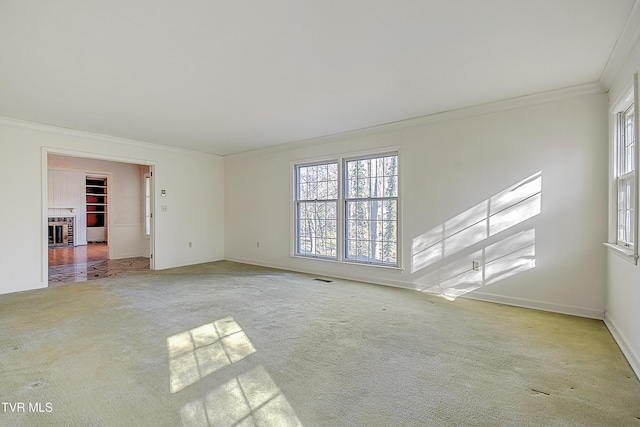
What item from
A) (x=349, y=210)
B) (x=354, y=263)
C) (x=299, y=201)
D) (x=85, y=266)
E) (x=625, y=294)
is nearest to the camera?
(x=625, y=294)

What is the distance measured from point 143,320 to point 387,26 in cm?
354

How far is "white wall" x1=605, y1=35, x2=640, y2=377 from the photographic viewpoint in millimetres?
2373

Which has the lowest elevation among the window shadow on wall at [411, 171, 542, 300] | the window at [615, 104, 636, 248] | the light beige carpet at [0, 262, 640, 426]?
the light beige carpet at [0, 262, 640, 426]

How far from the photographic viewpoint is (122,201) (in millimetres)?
7996

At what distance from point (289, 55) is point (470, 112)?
2647 millimetres

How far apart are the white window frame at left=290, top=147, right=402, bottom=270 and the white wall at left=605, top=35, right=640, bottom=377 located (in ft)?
7.72

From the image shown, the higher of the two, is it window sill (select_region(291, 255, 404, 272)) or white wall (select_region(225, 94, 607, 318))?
white wall (select_region(225, 94, 607, 318))

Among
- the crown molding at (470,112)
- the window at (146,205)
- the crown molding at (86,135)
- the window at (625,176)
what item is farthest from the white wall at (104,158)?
the window at (625,176)

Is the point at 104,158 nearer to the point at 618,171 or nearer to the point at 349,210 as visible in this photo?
the point at 349,210

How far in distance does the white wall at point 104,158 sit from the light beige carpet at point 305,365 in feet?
3.13

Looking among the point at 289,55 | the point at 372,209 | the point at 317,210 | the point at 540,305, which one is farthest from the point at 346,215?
the point at 289,55

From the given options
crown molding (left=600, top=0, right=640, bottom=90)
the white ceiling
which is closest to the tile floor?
the white ceiling

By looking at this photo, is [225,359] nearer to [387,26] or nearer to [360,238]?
[387,26]

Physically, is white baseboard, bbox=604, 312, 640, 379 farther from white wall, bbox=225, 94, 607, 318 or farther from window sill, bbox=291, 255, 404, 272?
window sill, bbox=291, 255, 404, 272
